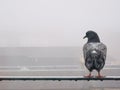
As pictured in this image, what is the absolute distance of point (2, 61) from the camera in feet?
7.45

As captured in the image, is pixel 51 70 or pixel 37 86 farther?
pixel 37 86

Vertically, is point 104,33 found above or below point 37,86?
above

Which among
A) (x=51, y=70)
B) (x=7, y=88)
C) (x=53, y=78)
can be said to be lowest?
(x=7, y=88)

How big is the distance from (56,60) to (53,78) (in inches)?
34.8

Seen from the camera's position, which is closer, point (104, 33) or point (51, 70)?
point (51, 70)

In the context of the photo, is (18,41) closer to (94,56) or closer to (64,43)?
(64,43)

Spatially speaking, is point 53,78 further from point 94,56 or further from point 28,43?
point 28,43

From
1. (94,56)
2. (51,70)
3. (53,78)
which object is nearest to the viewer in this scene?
(53,78)

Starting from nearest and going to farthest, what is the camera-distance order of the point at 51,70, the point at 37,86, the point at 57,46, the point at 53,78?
the point at 53,78 → the point at 51,70 → the point at 37,86 → the point at 57,46

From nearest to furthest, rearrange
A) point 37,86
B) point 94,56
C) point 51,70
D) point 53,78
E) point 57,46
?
point 53,78 → point 94,56 → point 51,70 → point 37,86 → point 57,46

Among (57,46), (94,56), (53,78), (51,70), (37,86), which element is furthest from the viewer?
(57,46)

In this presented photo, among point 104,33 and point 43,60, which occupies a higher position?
point 104,33

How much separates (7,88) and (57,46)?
19.5 inches

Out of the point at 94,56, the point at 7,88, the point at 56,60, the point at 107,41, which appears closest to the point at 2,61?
the point at 7,88
